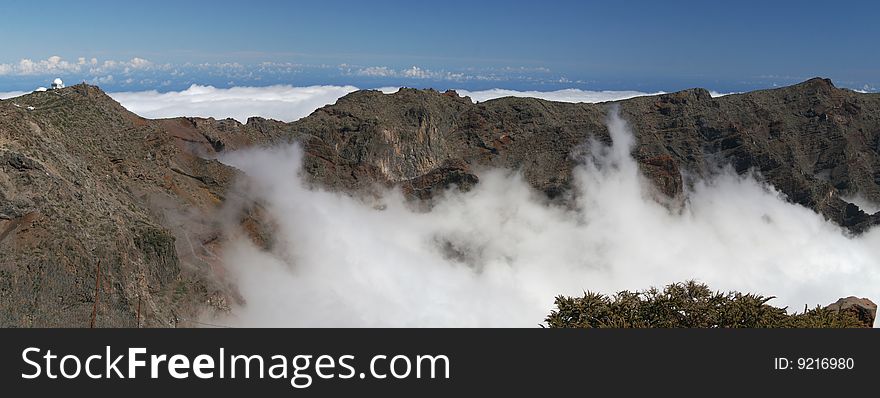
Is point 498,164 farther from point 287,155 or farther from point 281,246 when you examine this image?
point 281,246

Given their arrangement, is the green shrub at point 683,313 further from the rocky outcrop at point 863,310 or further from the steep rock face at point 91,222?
the steep rock face at point 91,222

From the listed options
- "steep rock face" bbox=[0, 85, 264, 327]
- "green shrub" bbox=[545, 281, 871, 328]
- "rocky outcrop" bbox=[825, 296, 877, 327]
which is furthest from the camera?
"rocky outcrop" bbox=[825, 296, 877, 327]

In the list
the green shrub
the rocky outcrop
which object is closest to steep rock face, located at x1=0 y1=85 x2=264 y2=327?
the green shrub

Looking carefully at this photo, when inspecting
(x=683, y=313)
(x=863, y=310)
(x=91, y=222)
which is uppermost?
(x=91, y=222)

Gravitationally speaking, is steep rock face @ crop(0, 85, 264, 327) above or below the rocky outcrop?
above

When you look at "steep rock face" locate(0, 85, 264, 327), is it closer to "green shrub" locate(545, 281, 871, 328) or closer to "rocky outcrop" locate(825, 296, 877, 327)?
"green shrub" locate(545, 281, 871, 328)

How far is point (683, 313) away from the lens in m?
35.4

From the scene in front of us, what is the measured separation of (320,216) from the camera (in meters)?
114

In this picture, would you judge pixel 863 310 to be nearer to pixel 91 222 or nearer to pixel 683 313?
pixel 683 313

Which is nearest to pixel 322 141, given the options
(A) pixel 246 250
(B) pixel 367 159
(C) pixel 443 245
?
(B) pixel 367 159

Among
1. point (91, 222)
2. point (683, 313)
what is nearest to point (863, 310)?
point (683, 313)

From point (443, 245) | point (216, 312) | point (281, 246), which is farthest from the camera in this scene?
point (443, 245)

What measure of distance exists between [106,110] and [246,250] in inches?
836

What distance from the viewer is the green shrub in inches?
1313
